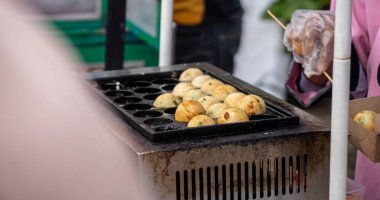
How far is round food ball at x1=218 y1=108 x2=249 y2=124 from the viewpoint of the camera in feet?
6.25

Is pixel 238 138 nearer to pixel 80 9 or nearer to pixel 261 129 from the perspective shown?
pixel 261 129

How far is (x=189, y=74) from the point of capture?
7.82ft

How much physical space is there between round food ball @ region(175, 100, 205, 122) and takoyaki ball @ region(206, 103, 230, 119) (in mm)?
29

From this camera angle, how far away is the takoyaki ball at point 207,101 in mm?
2078

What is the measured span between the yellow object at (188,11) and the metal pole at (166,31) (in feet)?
6.51

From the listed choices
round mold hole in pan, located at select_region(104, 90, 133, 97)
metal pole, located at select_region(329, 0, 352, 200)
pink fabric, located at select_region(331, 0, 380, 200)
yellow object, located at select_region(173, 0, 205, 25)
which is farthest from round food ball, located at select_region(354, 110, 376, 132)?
yellow object, located at select_region(173, 0, 205, 25)

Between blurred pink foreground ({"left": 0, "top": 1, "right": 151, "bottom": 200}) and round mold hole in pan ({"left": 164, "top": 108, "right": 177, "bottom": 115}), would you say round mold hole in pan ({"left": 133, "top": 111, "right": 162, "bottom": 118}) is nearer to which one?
round mold hole in pan ({"left": 164, "top": 108, "right": 177, "bottom": 115})

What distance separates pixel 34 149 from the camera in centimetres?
88

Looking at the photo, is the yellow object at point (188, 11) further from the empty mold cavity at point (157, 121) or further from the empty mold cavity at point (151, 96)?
the empty mold cavity at point (157, 121)

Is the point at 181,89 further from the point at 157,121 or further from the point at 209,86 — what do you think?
the point at 157,121

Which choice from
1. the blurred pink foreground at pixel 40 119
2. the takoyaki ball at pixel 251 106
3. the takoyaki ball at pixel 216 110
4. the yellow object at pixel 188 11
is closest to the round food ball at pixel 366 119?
the takoyaki ball at pixel 251 106

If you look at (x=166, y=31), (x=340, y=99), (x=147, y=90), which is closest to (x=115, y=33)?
(x=166, y=31)

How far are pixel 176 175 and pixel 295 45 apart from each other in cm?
100

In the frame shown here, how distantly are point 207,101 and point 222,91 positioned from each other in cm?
10
